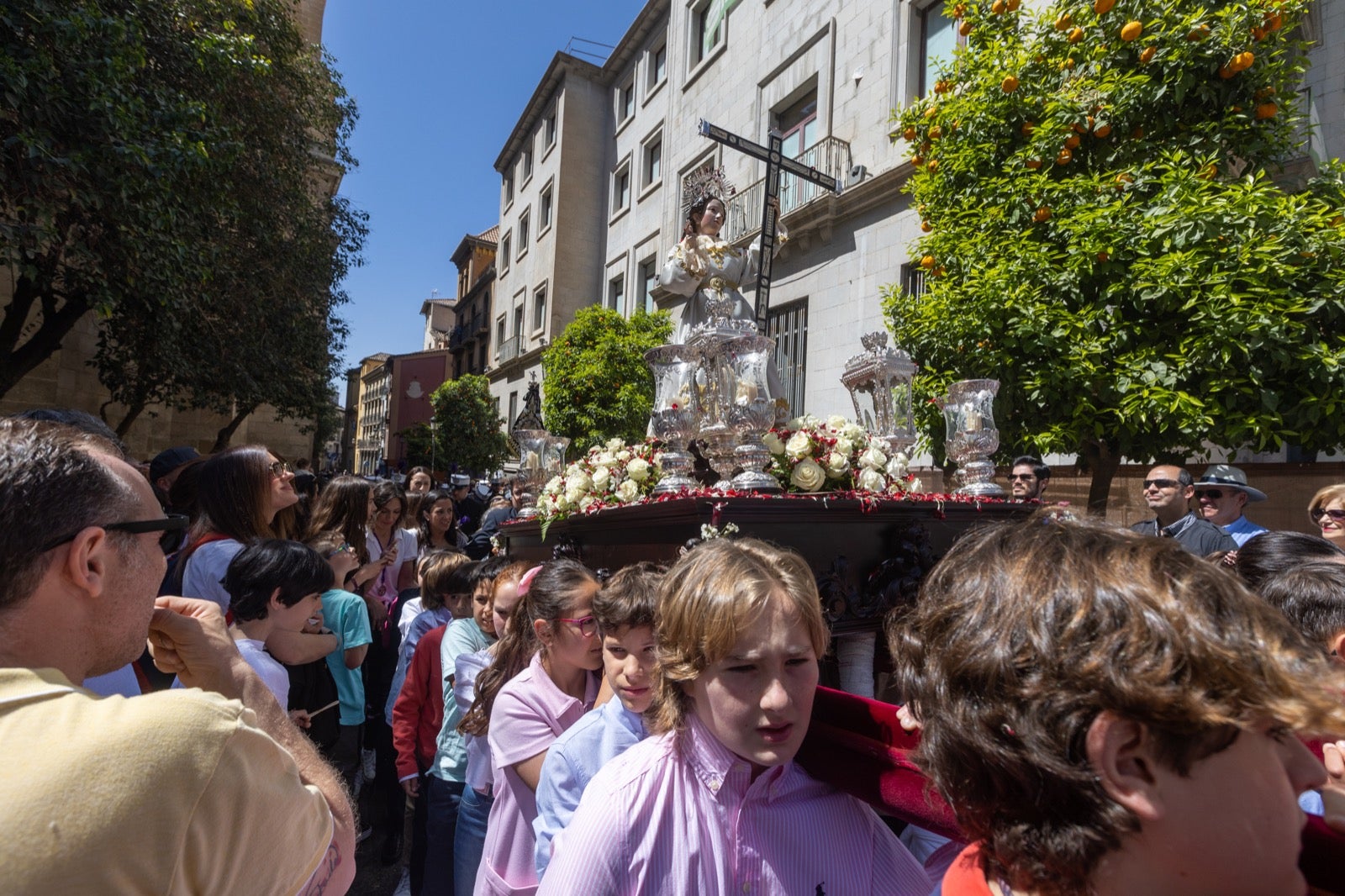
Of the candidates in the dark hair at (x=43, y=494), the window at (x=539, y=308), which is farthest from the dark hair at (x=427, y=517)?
the window at (x=539, y=308)

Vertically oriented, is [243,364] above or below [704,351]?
above

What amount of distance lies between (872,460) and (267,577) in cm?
245

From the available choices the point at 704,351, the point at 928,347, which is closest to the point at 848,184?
the point at 928,347

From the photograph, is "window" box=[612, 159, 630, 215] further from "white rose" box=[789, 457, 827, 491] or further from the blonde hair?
the blonde hair

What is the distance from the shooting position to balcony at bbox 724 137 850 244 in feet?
38.6

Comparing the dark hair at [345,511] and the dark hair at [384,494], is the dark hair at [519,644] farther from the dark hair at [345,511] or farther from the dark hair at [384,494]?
the dark hair at [384,494]

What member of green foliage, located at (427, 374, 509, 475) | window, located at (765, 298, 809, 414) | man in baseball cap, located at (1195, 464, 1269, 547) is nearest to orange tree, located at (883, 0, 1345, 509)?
man in baseball cap, located at (1195, 464, 1269, 547)

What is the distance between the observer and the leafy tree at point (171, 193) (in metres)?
6.42

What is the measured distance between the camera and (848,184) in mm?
11492

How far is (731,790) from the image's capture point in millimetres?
1440

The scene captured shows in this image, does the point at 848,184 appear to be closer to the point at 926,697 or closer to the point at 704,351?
the point at 704,351

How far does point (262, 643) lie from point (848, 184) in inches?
426

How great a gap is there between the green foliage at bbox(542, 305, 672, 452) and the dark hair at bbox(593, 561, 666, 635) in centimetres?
1337

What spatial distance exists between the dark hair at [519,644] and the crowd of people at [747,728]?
2.7 inches
